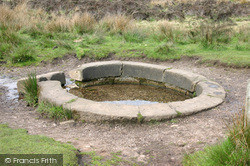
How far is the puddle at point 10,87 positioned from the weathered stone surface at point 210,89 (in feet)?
10.2

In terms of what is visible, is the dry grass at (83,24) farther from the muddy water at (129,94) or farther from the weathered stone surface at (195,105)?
the weathered stone surface at (195,105)

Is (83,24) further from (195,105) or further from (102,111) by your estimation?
(195,105)

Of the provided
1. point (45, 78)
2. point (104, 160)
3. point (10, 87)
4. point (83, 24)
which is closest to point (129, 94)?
point (45, 78)

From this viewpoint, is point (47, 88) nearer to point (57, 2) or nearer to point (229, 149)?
point (229, 149)

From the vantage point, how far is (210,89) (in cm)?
400

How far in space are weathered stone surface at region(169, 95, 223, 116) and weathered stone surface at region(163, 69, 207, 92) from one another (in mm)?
775

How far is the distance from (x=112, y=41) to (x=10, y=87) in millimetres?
3438

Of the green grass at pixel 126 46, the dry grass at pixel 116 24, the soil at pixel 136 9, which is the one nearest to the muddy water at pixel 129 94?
the green grass at pixel 126 46

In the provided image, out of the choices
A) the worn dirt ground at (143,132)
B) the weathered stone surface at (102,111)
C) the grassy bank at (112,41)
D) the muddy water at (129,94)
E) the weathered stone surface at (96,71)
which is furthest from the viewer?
the grassy bank at (112,41)

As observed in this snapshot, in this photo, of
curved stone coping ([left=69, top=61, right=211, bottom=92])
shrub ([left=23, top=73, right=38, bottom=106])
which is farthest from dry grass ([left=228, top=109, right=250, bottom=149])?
shrub ([left=23, top=73, right=38, bottom=106])

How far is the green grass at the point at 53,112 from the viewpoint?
3238 millimetres

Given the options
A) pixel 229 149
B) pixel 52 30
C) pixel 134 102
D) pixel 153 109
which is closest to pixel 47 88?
pixel 134 102

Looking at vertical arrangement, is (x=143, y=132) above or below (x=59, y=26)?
below

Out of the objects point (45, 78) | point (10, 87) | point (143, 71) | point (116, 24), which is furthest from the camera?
point (116, 24)
